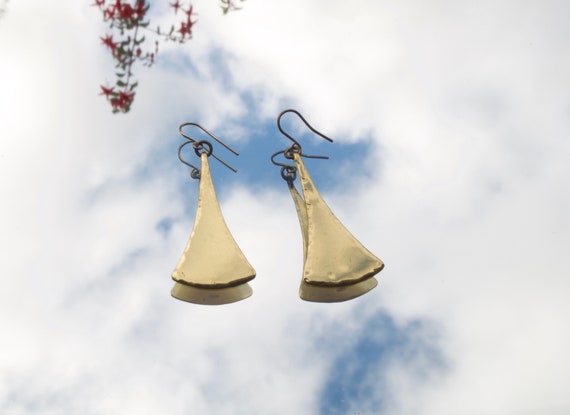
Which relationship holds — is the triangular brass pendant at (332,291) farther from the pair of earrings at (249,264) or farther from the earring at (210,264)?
the earring at (210,264)

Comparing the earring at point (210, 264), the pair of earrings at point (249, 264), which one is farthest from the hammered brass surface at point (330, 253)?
the earring at point (210, 264)

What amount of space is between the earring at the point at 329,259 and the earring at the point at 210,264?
271 millimetres

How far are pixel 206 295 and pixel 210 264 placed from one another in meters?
0.15

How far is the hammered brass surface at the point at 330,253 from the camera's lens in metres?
3.09

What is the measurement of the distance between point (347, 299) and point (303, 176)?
59 cm

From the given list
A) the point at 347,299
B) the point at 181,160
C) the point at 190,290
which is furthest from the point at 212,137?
the point at 347,299

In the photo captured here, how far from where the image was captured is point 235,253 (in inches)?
123

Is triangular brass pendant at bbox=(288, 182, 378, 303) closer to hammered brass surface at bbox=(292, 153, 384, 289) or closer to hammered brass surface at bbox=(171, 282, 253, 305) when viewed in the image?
hammered brass surface at bbox=(292, 153, 384, 289)

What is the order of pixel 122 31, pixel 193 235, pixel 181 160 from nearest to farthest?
pixel 122 31, pixel 193 235, pixel 181 160

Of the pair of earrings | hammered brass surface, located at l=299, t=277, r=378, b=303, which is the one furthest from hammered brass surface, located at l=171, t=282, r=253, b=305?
hammered brass surface, located at l=299, t=277, r=378, b=303

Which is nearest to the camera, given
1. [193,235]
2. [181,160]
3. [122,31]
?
[122,31]

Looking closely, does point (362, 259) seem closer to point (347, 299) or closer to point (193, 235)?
point (347, 299)

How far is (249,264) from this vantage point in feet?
10.2

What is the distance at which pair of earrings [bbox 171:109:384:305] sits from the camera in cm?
304
